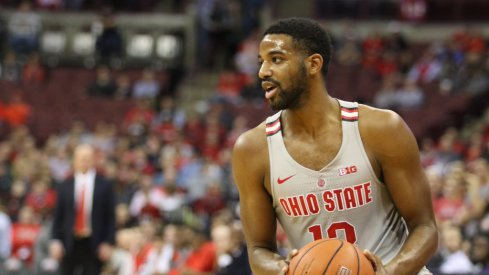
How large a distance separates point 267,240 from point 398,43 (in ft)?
44.9

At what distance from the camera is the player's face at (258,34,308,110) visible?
4051 mm

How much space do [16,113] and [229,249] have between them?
8642 millimetres

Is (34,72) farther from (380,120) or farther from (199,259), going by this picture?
(380,120)

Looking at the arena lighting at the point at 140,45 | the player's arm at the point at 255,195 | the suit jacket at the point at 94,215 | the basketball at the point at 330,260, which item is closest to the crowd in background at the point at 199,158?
the suit jacket at the point at 94,215

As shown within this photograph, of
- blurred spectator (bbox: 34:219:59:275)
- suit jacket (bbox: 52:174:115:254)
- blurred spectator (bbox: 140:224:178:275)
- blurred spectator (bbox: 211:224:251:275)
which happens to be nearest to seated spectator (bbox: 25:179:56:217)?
blurred spectator (bbox: 34:219:59:275)

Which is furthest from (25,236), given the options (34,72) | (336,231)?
(336,231)

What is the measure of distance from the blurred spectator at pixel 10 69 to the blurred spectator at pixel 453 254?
37.4 feet

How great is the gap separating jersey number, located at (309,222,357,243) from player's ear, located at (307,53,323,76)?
65 cm

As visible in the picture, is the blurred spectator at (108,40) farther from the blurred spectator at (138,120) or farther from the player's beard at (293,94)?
the player's beard at (293,94)

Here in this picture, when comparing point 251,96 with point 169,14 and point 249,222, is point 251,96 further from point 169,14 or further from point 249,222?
point 249,222

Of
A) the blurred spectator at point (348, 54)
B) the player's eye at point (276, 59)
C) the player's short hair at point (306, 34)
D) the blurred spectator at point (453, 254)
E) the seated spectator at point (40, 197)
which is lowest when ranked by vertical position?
the seated spectator at point (40, 197)

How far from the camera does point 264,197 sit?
4.30 metres

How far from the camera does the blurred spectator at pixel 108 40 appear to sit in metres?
19.0

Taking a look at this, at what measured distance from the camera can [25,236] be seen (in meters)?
11.9
